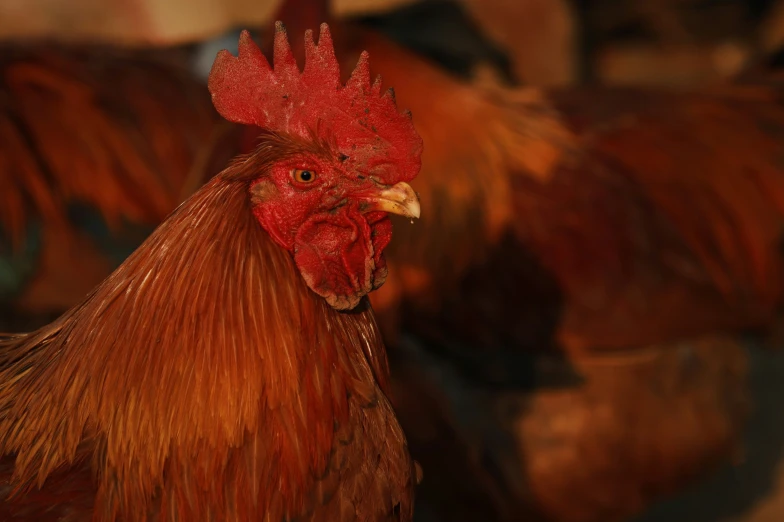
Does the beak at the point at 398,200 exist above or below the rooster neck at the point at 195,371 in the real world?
above

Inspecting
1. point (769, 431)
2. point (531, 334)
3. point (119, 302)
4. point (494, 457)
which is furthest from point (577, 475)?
point (119, 302)

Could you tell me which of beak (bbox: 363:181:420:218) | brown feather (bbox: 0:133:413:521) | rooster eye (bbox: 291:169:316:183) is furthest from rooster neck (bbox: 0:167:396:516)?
beak (bbox: 363:181:420:218)

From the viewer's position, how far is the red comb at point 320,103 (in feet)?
6.02

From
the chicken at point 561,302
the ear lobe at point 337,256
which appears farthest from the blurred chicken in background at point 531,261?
the ear lobe at point 337,256

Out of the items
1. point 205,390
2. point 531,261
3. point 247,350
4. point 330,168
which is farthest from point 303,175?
point 531,261

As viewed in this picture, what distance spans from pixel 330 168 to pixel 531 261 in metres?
2.35

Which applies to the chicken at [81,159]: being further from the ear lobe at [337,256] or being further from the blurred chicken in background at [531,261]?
the ear lobe at [337,256]

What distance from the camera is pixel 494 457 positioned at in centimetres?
387

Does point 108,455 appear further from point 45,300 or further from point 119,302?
point 45,300

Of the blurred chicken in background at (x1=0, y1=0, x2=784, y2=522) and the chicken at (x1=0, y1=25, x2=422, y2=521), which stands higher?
the chicken at (x1=0, y1=25, x2=422, y2=521)

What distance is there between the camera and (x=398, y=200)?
5.97 feet

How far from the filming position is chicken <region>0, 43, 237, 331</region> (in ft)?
12.0

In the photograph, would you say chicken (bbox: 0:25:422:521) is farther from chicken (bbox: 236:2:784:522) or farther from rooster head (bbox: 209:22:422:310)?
chicken (bbox: 236:2:784:522)

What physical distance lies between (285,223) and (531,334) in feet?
8.04
